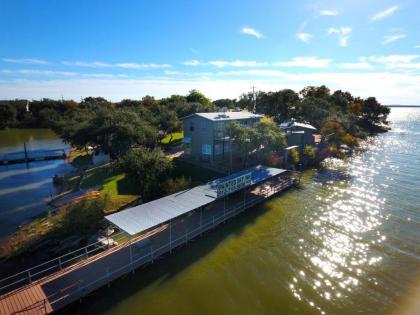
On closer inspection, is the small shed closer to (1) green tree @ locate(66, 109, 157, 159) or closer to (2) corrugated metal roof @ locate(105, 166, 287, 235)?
(1) green tree @ locate(66, 109, 157, 159)

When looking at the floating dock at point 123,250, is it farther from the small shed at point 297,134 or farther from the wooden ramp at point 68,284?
the small shed at point 297,134

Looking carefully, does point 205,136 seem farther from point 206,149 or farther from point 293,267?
point 293,267

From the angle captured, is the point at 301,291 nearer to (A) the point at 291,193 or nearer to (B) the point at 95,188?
(A) the point at 291,193

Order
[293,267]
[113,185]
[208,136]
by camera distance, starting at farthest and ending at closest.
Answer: [208,136], [113,185], [293,267]

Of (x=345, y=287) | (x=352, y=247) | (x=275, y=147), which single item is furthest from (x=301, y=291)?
(x=275, y=147)

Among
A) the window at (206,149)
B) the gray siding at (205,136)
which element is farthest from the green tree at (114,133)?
the window at (206,149)

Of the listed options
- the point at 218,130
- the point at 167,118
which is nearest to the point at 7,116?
the point at 167,118
